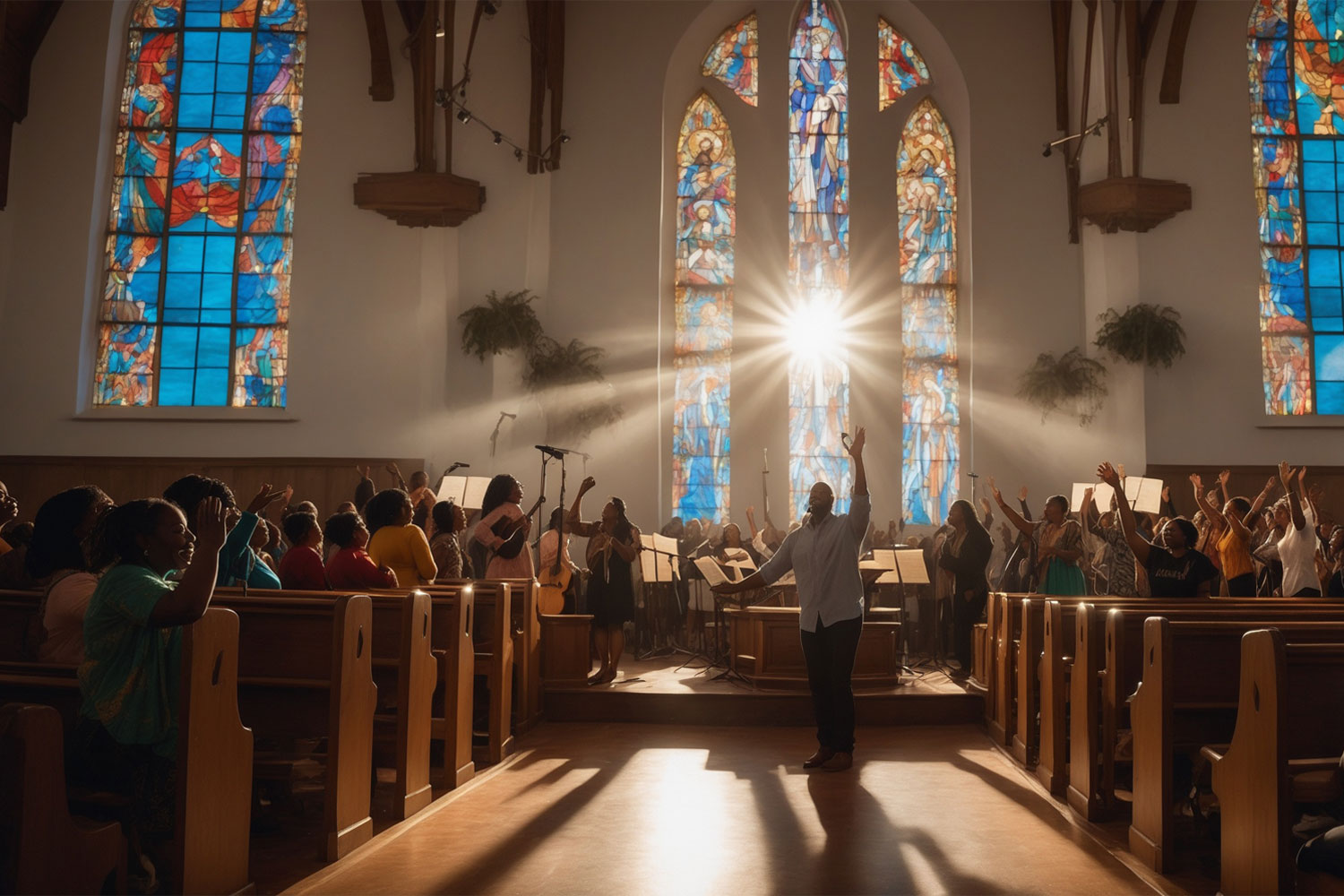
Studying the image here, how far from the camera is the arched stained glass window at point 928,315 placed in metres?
12.3

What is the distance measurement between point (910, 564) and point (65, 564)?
560 centimetres

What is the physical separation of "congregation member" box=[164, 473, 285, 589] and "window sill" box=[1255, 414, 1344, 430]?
10.2 meters

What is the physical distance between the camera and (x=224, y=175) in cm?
1210

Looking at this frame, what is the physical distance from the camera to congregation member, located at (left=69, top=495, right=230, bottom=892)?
2.74 m

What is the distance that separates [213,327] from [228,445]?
1.34 meters

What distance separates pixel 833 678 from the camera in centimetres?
544

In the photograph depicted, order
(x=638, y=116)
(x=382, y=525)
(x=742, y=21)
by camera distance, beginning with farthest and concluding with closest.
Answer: (x=742, y=21)
(x=638, y=116)
(x=382, y=525)

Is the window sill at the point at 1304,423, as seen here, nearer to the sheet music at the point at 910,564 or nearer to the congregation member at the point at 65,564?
the sheet music at the point at 910,564

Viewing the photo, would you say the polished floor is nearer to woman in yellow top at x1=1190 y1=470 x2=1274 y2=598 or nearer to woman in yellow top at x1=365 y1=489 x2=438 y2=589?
woman in yellow top at x1=365 y1=489 x2=438 y2=589

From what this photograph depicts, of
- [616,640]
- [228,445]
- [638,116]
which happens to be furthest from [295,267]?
[616,640]

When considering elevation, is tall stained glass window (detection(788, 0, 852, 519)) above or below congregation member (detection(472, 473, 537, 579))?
above

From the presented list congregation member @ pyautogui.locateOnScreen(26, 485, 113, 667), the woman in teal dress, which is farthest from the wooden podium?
congregation member @ pyautogui.locateOnScreen(26, 485, 113, 667)

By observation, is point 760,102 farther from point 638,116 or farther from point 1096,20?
point 1096,20

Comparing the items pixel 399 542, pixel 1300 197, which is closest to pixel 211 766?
pixel 399 542
